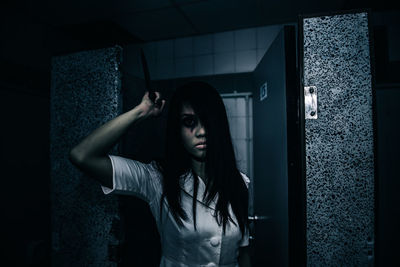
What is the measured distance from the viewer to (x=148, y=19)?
2.19 m

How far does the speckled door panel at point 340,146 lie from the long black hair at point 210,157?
1.03 feet

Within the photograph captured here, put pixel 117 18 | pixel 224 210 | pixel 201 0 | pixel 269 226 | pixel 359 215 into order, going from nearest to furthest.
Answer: pixel 359 215 < pixel 224 210 < pixel 269 226 < pixel 201 0 < pixel 117 18

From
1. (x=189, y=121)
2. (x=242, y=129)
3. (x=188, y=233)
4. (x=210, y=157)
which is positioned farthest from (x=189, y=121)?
(x=242, y=129)

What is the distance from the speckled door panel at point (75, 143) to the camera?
3.04ft

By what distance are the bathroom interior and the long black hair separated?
20 cm

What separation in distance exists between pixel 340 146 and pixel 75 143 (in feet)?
3.55

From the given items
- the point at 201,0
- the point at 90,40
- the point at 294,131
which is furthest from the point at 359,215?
the point at 90,40

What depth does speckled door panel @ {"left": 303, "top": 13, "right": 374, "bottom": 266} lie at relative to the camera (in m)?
0.76

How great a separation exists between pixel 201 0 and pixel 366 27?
144cm

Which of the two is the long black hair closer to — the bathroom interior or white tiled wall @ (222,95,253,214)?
the bathroom interior

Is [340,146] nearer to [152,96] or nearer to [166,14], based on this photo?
[152,96]

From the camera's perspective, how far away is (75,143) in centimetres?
97

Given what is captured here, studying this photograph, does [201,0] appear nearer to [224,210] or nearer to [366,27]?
[366,27]

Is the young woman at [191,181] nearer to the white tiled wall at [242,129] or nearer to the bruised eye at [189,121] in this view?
the bruised eye at [189,121]
